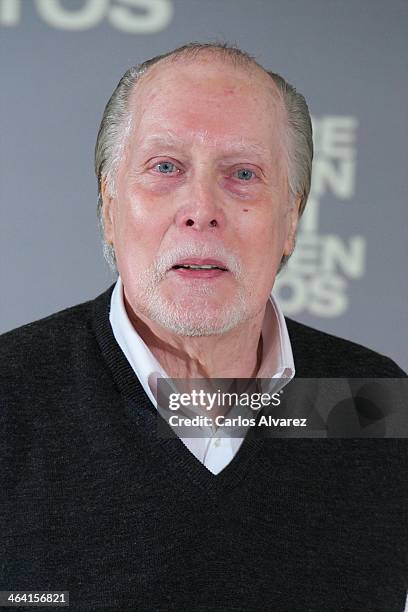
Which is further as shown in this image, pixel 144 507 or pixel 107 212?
pixel 107 212

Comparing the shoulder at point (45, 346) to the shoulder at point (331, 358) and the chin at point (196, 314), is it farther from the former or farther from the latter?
the shoulder at point (331, 358)

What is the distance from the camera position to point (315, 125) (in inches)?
80.3

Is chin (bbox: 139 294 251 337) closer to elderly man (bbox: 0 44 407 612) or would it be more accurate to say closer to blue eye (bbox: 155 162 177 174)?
elderly man (bbox: 0 44 407 612)

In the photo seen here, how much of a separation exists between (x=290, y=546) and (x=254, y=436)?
15 cm

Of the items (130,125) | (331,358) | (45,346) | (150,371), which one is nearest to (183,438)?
(150,371)

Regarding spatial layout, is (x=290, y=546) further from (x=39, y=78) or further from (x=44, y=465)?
(x=39, y=78)

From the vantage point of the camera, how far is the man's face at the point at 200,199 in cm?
115

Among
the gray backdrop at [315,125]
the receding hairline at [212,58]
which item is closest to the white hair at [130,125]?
the receding hairline at [212,58]

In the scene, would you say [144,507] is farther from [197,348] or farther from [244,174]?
[244,174]

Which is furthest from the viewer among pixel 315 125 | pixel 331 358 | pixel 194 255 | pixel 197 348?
pixel 315 125

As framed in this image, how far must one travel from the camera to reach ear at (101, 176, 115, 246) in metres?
1.29

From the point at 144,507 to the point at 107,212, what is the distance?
43 centimetres

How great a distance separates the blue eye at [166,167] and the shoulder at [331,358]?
14.6 inches

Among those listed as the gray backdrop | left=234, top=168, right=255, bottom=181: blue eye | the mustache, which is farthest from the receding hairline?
the gray backdrop
